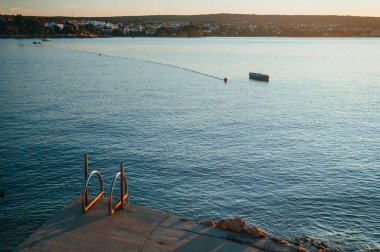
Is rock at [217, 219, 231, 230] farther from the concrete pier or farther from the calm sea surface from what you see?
the calm sea surface

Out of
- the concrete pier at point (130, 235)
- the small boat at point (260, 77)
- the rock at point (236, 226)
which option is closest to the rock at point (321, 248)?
the concrete pier at point (130, 235)

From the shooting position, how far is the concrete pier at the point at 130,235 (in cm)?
1706

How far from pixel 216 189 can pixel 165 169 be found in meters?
6.40

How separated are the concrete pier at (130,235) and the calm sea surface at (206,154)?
619cm

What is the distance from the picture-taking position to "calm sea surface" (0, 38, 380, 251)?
90.1ft

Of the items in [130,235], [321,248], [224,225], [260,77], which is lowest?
[321,248]

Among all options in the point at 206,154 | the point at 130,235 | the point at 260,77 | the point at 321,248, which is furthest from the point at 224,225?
the point at 260,77

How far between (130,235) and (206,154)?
76.6 ft

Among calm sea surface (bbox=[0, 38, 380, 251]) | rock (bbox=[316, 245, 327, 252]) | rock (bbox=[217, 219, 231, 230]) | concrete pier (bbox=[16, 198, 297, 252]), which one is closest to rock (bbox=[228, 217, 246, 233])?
rock (bbox=[217, 219, 231, 230])

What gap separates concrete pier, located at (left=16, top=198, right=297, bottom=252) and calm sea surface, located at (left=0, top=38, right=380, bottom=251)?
20.3 ft

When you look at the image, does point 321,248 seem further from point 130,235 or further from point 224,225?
point 130,235

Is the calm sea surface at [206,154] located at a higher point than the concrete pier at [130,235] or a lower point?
lower

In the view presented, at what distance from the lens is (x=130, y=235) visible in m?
18.0

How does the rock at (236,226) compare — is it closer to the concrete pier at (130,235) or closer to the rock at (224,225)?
the rock at (224,225)
